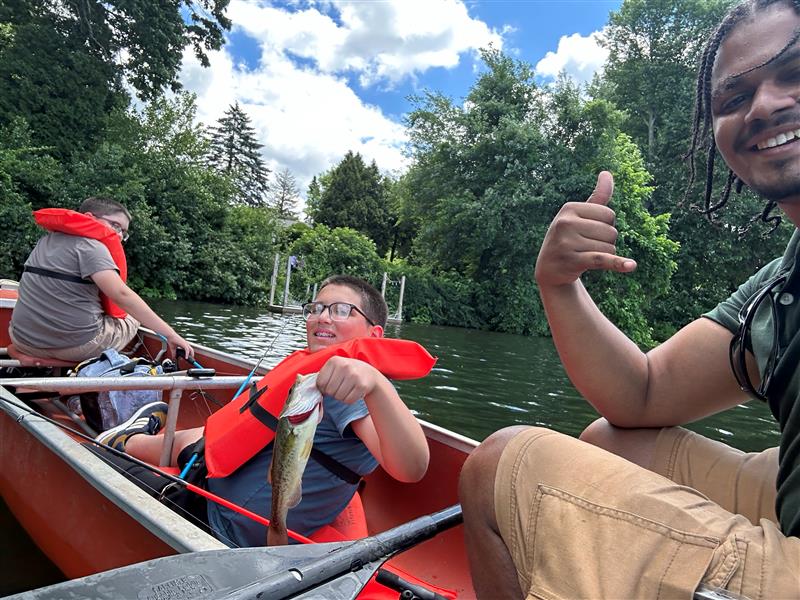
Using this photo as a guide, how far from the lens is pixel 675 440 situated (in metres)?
1.61

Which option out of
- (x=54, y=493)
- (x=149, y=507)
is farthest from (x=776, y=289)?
(x=54, y=493)

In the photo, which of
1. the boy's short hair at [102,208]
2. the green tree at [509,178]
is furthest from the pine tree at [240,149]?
the boy's short hair at [102,208]

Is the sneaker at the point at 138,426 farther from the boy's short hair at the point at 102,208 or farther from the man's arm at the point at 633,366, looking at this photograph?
the man's arm at the point at 633,366

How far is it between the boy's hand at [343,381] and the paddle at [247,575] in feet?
1.39

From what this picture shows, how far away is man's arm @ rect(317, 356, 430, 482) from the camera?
1.61 meters

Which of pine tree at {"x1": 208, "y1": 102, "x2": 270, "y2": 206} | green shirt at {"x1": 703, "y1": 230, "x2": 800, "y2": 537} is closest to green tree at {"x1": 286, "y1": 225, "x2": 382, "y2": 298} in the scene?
green shirt at {"x1": 703, "y1": 230, "x2": 800, "y2": 537}

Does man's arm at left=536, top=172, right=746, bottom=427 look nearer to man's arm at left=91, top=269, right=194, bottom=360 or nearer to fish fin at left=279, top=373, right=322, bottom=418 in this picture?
fish fin at left=279, top=373, right=322, bottom=418

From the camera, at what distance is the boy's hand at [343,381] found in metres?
1.60

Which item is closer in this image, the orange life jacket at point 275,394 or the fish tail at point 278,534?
the fish tail at point 278,534

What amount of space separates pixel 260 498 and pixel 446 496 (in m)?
1.11

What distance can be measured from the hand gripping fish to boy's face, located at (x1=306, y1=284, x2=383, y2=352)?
2.63ft

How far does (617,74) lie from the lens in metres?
30.6

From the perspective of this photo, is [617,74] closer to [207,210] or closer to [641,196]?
[641,196]

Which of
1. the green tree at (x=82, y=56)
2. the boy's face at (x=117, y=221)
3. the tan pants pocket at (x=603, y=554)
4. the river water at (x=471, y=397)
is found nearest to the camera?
the tan pants pocket at (x=603, y=554)
